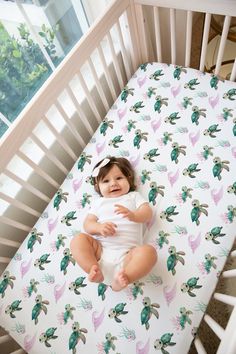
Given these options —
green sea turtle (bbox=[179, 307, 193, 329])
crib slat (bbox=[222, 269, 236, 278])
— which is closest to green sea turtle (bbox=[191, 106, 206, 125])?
crib slat (bbox=[222, 269, 236, 278])

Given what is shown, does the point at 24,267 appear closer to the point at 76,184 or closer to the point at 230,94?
the point at 76,184

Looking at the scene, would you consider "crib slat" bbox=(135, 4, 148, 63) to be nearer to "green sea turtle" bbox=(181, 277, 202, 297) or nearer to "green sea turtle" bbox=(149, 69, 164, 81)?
"green sea turtle" bbox=(149, 69, 164, 81)

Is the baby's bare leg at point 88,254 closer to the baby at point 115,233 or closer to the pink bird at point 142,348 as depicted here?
the baby at point 115,233

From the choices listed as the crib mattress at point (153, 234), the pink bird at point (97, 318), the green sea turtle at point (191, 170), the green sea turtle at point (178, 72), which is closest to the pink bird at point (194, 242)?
the crib mattress at point (153, 234)

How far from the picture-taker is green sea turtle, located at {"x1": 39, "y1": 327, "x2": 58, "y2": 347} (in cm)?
92

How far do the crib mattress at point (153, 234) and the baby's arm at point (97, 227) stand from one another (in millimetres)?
63

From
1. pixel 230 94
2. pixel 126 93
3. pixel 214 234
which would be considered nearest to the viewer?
pixel 214 234

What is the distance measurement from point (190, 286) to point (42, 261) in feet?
1.56

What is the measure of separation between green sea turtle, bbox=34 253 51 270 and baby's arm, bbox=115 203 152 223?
284 mm

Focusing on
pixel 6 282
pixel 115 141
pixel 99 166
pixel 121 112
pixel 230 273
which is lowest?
pixel 6 282

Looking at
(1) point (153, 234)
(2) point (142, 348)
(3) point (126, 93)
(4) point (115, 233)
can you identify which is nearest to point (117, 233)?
(4) point (115, 233)

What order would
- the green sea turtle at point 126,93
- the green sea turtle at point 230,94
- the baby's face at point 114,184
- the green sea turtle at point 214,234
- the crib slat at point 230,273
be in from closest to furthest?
the crib slat at point 230,273 < the green sea turtle at point 214,234 < the baby's face at point 114,184 < the green sea turtle at point 230,94 < the green sea turtle at point 126,93

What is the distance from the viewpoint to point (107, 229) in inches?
37.1

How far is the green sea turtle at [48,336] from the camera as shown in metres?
0.92
